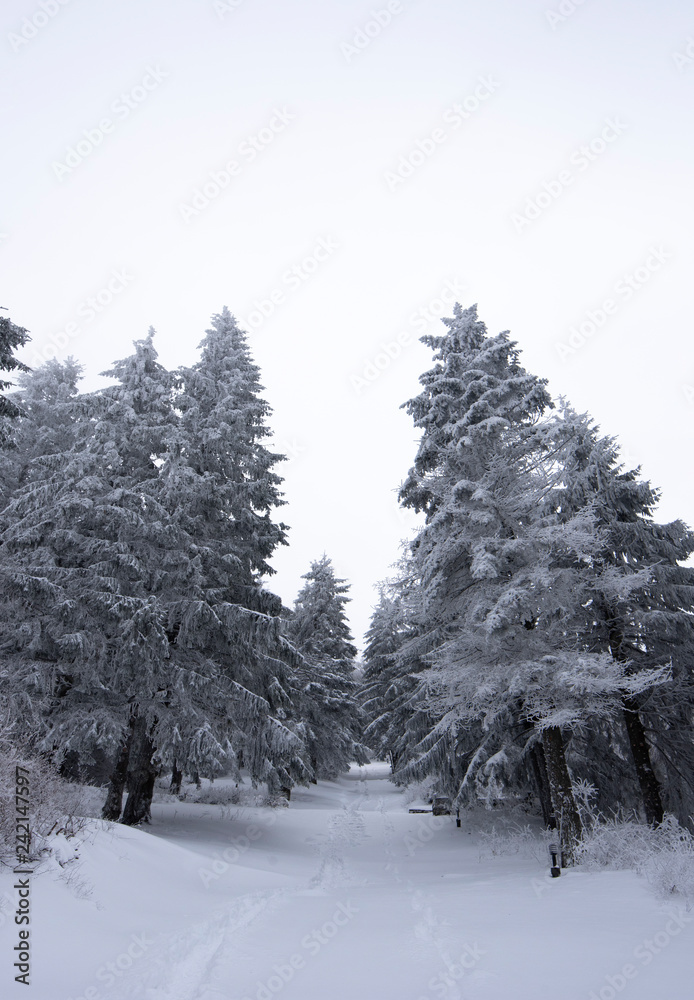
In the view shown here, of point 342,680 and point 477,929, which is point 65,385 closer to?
point 477,929

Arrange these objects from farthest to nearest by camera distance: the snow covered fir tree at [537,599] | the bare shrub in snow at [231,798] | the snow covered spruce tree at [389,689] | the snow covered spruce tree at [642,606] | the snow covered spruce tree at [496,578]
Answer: the snow covered spruce tree at [389,689] < the bare shrub in snow at [231,798] < the snow covered spruce tree at [642,606] < the snow covered fir tree at [537,599] < the snow covered spruce tree at [496,578]

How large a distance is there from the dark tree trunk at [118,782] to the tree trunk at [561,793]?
33.3ft

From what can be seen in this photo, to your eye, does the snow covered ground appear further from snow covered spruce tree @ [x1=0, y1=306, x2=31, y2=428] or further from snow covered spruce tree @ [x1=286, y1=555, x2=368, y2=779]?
snow covered spruce tree @ [x1=286, y1=555, x2=368, y2=779]

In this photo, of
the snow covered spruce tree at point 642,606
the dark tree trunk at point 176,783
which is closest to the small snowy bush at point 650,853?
the snow covered spruce tree at point 642,606

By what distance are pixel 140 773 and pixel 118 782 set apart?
74cm

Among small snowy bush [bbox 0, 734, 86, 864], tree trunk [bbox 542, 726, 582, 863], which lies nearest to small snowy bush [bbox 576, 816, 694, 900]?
tree trunk [bbox 542, 726, 582, 863]

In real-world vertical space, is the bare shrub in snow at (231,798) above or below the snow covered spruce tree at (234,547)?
below

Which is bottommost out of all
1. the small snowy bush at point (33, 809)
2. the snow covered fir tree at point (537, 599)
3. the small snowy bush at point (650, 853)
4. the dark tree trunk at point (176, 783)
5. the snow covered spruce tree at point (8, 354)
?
the dark tree trunk at point (176, 783)

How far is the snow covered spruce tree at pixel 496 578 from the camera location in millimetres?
11312

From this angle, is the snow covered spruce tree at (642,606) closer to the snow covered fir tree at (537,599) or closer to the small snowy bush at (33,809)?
the snow covered fir tree at (537,599)

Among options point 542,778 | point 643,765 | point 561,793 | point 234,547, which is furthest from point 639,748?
point 234,547

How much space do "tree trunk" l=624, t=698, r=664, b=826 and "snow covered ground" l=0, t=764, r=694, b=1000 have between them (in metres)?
3.09

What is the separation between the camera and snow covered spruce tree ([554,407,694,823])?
43.7 feet

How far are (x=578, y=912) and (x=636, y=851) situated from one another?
3.61m
